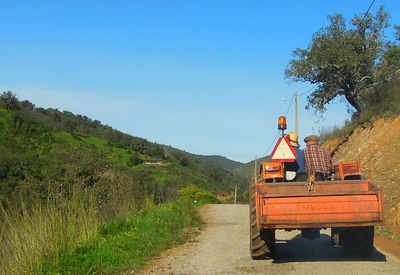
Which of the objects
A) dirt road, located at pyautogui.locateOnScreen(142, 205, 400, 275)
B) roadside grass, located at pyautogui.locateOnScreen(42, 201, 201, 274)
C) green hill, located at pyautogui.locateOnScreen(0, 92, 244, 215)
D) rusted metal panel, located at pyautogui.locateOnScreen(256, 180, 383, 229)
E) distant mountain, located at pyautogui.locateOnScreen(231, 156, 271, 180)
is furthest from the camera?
distant mountain, located at pyautogui.locateOnScreen(231, 156, 271, 180)

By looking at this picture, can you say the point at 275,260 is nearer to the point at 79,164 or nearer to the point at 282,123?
the point at 282,123

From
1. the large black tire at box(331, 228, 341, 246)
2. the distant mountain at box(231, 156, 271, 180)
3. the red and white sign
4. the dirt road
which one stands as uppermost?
the distant mountain at box(231, 156, 271, 180)

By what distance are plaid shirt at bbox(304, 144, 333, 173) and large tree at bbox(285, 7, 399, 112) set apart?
2114cm

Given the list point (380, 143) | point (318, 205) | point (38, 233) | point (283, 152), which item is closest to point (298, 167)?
point (283, 152)

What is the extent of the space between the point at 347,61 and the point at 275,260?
2185 cm

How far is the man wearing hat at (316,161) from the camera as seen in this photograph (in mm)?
10000

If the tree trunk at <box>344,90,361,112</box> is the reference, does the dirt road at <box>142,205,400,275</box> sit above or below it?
below

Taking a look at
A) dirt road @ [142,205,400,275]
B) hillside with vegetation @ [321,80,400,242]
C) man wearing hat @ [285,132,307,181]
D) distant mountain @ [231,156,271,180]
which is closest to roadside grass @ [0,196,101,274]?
dirt road @ [142,205,400,275]

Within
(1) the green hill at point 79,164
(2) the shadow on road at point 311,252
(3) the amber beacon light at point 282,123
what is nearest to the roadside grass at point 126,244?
(1) the green hill at point 79,164

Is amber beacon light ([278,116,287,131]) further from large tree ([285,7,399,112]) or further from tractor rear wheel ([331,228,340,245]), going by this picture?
large tree ([285,7,399,112])

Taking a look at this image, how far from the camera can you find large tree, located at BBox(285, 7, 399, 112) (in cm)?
3016

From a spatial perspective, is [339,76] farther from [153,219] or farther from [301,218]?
[301,218]

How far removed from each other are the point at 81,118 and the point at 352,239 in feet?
290

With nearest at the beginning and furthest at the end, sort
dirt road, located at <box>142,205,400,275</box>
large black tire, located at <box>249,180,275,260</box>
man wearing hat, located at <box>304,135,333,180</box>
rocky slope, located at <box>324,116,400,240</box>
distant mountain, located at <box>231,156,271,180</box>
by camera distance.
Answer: dirt road, located at <box>142,205,400,275</box> → large black tire, located at <box>249,180,275,260</box> → man wearing hat, located at <box>304,135,333,180</box> → rocky slope, located at <box>324,116,400,240</box> → distant mountain, located at <box>231,156,271,180</box>
